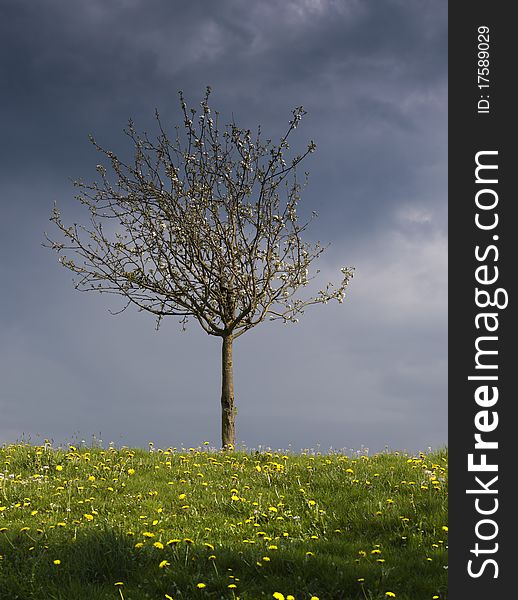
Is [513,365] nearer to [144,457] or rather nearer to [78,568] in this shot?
[78,568]

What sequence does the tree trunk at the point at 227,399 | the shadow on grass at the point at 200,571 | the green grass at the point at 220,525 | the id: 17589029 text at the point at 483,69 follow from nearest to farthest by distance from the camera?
the id: 17589029 text at the point at 483,69, the shadow on grass at the point at 200,571, the green grass at the point at 220,525, the tree trunk at the point at 227,399

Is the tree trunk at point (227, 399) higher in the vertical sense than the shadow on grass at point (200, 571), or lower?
higher

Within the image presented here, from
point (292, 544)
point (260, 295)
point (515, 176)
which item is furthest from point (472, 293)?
point (260, 295)

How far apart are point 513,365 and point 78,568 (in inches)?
181

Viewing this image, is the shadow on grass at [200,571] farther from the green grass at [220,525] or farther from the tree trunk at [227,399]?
the tree trunk at [227,399]

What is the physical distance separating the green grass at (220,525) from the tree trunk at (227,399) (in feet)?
8.85

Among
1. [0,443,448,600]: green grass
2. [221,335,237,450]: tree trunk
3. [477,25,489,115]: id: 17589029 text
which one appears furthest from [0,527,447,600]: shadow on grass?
[221,335,237,450]: tree trunk

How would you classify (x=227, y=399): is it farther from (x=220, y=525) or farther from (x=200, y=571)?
(x=200, y=571)

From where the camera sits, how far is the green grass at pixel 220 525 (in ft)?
19.9

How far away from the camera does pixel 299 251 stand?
16.3 m

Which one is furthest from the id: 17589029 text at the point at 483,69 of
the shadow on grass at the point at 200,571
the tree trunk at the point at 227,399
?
the tree trunk at the point at 227,399

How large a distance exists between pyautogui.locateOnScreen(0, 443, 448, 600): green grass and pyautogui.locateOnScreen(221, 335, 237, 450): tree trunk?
2696 mm

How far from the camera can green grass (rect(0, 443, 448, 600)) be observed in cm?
606

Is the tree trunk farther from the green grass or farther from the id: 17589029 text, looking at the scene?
the id: 17589029 text
